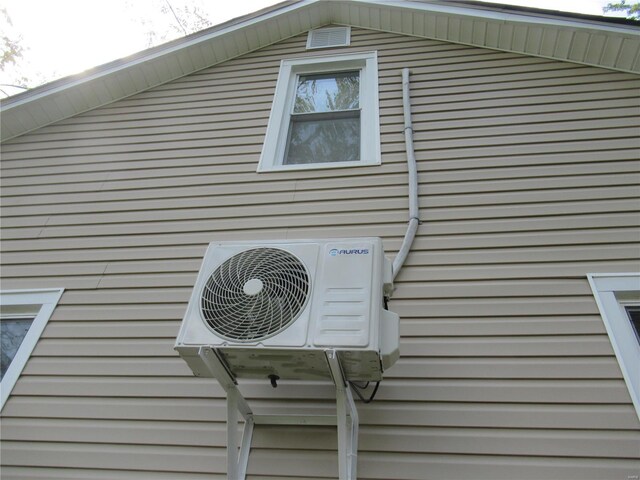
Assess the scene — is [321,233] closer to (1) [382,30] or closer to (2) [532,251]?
(2) [532,251]

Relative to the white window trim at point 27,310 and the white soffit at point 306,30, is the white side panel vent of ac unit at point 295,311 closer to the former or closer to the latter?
the white window trim at point 27,310

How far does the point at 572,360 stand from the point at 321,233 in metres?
1.40

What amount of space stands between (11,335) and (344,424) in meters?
2.17

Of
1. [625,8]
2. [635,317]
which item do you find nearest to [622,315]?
[635,317]

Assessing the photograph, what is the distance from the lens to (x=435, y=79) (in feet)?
11.3

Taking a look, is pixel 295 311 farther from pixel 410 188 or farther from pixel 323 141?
pixel 323 141

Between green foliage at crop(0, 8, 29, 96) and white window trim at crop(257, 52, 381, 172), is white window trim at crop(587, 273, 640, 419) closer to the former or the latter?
white window trim at crop(257, 52, 381, 172)

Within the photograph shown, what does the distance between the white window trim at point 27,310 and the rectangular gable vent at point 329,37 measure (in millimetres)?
2875

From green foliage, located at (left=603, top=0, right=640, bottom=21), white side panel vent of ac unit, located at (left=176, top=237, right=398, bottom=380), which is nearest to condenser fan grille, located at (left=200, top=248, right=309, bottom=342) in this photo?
white side panel vent of ac unit, located at (left=176, top=237, right=398, bottom=380)

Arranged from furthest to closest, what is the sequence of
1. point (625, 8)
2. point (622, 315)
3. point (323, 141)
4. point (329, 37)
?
point (625, 8) → point (329, 37) → point (323, 141) → point (622, 315)

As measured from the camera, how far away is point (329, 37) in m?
4.07

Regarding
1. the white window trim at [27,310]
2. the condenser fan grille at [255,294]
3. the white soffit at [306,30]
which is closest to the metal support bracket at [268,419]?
the condenser fan grille at [255,294]

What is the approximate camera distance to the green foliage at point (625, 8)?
1010 centimetres

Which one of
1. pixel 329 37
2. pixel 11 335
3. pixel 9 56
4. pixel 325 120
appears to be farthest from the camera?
pixel 9 56
